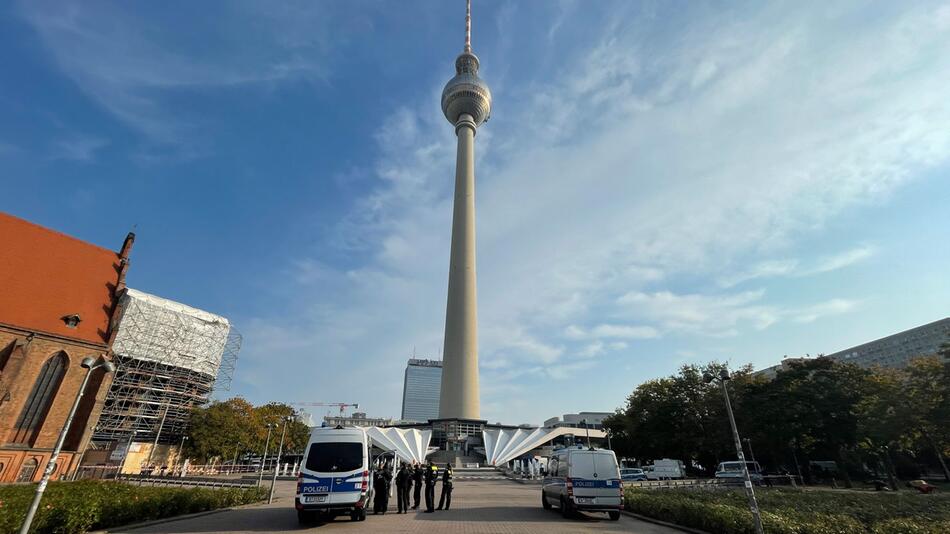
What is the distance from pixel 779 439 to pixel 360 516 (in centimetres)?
4270

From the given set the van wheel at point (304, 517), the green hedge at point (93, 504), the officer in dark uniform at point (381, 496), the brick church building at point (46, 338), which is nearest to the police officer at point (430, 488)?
the officer in dark uniform at point (381, 496)

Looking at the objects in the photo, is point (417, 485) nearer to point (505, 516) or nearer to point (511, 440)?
point (505, 516)

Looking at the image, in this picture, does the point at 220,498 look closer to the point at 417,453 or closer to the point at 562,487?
the point at 562,487

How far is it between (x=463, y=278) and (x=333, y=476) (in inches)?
2433

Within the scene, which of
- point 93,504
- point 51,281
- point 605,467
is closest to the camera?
point 93,504

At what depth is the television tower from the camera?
72625mm

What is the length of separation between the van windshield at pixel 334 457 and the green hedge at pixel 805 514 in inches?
452

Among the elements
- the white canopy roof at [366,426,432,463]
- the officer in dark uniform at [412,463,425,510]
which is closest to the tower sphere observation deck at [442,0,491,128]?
the white canopy roof at [366,426,432,463]

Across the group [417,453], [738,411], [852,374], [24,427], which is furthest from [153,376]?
[852,374]

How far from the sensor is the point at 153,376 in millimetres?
62031

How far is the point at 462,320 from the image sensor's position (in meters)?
74.2

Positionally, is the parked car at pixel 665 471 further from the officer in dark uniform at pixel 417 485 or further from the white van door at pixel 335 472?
the white van door at pixel 335 472

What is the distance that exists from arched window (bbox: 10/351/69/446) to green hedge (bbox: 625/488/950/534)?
40.9 metres

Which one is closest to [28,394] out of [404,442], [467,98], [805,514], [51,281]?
[51,281]
